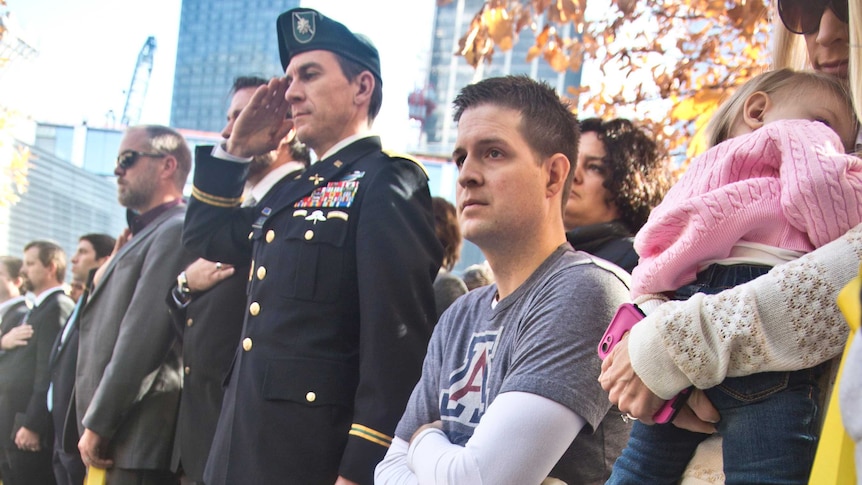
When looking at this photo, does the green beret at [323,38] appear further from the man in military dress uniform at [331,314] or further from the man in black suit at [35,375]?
the man in black suit at [35,375]

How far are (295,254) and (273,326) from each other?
24cm

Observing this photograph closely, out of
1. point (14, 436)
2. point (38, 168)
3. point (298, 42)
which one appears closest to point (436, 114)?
point (38, 168)

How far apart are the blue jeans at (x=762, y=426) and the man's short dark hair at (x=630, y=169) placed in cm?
189

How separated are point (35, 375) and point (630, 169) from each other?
5033mm

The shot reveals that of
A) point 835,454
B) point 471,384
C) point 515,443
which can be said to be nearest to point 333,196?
point 471,384

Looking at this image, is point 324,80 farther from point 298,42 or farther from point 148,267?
point 148,267

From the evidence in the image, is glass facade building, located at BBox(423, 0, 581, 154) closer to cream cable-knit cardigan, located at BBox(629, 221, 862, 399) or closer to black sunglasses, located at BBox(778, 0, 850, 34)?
black sunglasses, located at BBox(778, 0, 850, 34)

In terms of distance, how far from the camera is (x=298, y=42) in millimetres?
3580

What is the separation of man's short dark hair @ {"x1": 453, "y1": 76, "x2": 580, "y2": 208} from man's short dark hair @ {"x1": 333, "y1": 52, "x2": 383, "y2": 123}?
0.80 m

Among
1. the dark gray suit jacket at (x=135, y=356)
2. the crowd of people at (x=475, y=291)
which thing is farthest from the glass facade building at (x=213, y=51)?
the dark gray suit jacket at (x=135, y=356)

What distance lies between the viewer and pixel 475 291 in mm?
2727

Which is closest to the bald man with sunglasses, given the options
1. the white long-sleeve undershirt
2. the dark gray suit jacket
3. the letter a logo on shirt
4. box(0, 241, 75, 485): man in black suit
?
the dark gray suit jacket

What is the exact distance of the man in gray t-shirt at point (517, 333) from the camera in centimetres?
211

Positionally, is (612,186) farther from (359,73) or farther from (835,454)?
(835,454)
